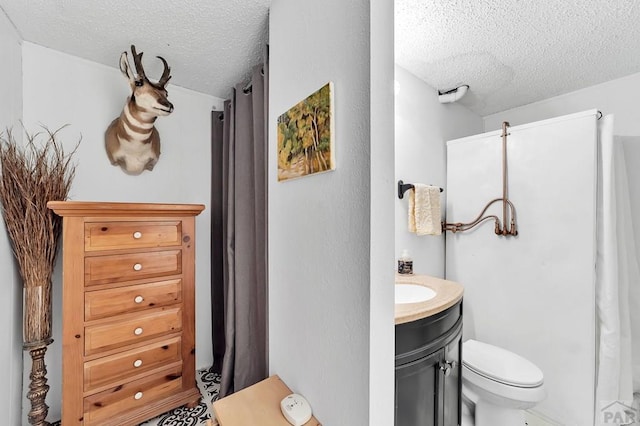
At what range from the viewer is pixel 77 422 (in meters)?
1.29

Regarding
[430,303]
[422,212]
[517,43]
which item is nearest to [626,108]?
[517,43]

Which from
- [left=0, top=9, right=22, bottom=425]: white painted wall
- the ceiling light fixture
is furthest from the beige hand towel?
[left=0, top=9, right=22, bottom=425]: white painted wall

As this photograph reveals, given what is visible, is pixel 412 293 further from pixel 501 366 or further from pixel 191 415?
pixel 191 415

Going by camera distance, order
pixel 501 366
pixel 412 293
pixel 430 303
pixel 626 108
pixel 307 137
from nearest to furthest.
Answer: pixel 307 137 → pixel 430 303 → pixel 412 293 → pixel 501 366 → pixel 626 108

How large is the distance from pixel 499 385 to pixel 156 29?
8.94 feet

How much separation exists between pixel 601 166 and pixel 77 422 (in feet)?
10.9

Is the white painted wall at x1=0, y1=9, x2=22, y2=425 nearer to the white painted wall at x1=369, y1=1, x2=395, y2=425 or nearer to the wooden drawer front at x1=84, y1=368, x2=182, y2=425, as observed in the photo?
the wooden drawer front at x1=84, y1=368, x2=182, y2=425

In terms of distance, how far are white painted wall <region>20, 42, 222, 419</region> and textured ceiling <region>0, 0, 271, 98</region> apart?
146mm

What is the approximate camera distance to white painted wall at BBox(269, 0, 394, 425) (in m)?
0.74

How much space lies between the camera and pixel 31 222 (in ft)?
4.30

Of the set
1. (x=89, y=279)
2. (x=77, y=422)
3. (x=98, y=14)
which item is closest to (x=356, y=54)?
(x=98, y=14)

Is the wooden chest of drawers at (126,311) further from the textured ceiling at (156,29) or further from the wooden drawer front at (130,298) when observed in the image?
the textured ceiling at (156,29)

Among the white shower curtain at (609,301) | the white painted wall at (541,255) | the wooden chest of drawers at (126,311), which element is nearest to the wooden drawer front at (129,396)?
the wooden chest of drawers at (126,311)

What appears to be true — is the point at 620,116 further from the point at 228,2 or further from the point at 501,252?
the point at 228,2
